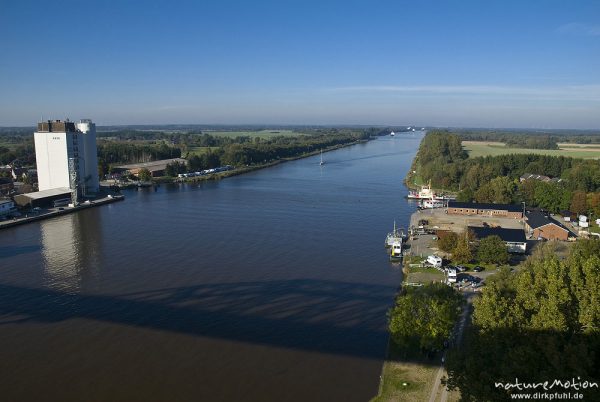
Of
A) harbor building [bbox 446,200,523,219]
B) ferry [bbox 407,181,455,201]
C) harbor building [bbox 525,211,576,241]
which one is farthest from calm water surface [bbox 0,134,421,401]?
ferry [bbox 407,181,455,201]

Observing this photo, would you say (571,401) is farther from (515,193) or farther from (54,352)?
(515,193)

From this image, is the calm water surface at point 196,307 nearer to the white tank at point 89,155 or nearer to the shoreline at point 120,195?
the shoreline at point 120,195

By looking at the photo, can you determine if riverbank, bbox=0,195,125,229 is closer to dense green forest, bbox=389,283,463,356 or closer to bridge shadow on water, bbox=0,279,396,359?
bridge shadow on water, bbox=0,279,396,359

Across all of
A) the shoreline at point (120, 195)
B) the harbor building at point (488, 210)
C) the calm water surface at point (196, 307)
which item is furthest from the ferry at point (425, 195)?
the shoreline at point (120, 195)

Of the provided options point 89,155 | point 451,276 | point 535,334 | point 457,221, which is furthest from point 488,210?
point 89,155

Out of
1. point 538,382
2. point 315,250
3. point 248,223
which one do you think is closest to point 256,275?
point 315,250
